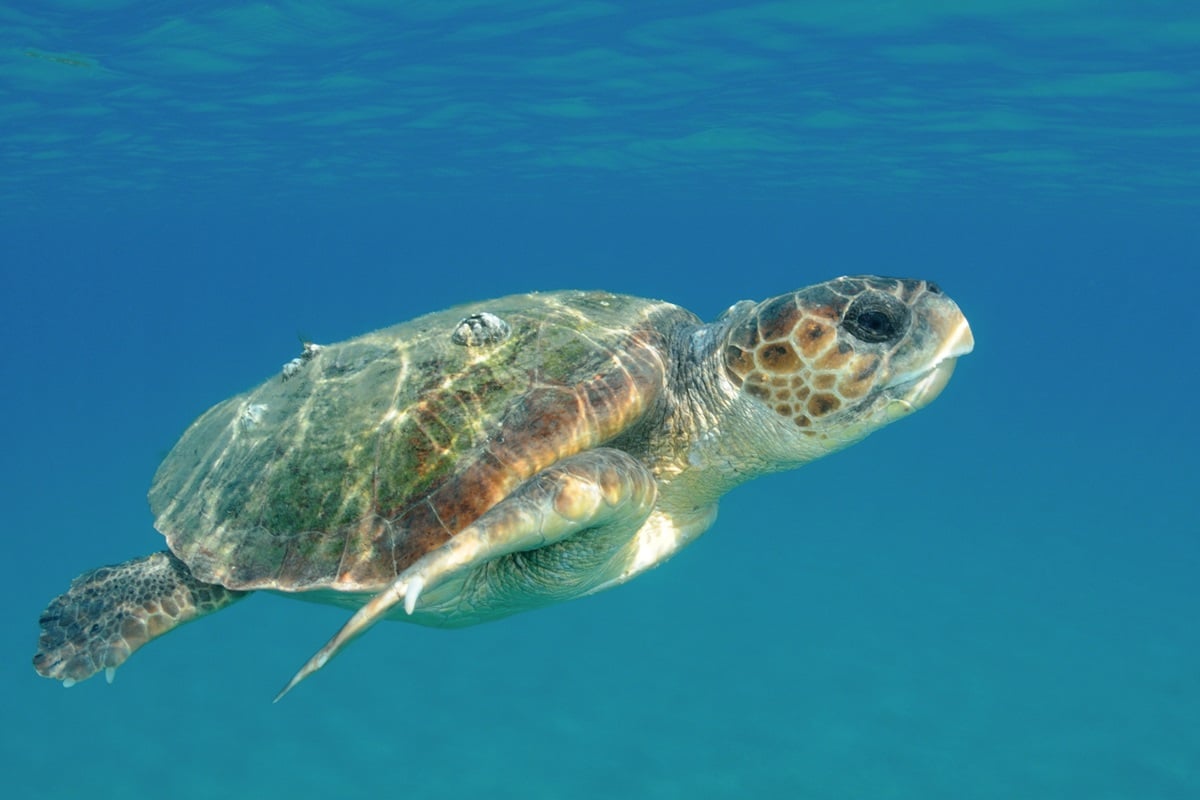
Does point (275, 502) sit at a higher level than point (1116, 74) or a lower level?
lower

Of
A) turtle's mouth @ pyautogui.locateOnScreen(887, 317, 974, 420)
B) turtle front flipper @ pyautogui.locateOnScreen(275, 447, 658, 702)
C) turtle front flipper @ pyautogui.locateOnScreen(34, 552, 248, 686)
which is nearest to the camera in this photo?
turtle front flipper @ pyautogui.locateOnScreen(275, 447, 658, 702)

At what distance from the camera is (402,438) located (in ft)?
13.0

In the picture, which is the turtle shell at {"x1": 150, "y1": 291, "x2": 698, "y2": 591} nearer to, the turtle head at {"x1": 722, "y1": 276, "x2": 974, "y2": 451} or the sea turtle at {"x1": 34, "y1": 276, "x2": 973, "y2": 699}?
the sea turtle at {"x1": 34, "y1": 276, "x2": 973, "y2": 699}

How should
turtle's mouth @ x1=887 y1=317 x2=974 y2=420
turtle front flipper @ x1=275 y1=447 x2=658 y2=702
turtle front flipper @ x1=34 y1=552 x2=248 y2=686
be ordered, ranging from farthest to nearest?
turtle front flipper @ x1=34 y1=552 x2=248 y2=686 → turtle's mouth @ x1=887 y1=317 x2=974 y2=420 → turtle front flipper @ x1=275 y1=447 x2=658 y2=702

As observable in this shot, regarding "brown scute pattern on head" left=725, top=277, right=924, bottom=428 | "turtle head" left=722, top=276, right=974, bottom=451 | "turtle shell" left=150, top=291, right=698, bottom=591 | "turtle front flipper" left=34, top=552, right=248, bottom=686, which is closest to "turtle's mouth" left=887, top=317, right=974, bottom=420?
"turtle head" left=722, top=276, right=974, bottom=451

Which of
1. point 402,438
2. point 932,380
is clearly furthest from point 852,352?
point 402,438

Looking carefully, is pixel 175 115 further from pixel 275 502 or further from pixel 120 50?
pixel 275 502

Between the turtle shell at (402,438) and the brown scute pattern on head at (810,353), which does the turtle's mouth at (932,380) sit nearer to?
the brown scute pattern on head at (810,353)

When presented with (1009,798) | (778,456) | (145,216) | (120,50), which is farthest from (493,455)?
(145,216)

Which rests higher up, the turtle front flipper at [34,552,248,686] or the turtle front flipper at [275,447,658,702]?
the turtle front flipper at [275,447,658,702]

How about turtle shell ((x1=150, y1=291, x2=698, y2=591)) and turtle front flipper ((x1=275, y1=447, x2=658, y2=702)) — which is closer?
turtle front flipper ((x1=275, y1=447, x2=658, y2=702))

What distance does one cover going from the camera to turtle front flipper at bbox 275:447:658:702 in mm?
2832

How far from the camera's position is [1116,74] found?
17.1m

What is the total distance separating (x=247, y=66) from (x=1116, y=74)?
757 inches
